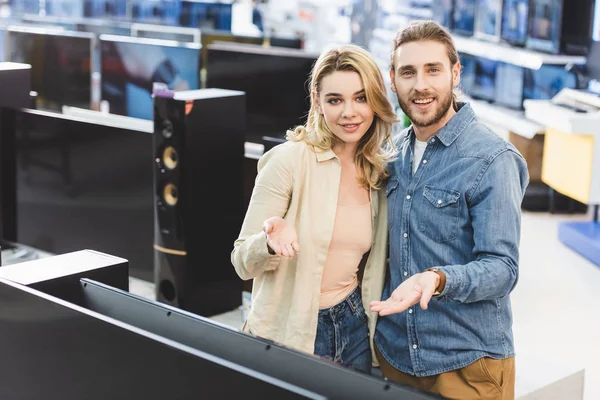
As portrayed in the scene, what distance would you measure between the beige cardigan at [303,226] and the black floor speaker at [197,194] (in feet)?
5.25

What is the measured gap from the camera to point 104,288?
160cm

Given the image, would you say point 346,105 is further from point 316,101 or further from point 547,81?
point 547,81

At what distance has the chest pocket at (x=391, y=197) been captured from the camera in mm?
1989

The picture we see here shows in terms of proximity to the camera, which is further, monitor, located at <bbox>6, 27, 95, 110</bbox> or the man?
monitor, located at <bbox>6, 27, 95, 110</bbox>

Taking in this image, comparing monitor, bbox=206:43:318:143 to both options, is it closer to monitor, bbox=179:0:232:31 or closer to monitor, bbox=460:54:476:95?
monitor, bbox=460:54:476:95

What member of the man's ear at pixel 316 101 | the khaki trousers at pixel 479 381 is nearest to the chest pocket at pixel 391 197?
the man's ear at pixel 316 101

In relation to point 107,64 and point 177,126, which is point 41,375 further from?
point 107,64

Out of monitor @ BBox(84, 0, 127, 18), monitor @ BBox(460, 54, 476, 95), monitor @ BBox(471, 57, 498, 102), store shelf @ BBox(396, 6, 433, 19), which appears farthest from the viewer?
monitor @ BBox(84, 0, 127, 18)

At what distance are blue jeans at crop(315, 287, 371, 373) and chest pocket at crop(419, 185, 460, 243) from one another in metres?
0.26

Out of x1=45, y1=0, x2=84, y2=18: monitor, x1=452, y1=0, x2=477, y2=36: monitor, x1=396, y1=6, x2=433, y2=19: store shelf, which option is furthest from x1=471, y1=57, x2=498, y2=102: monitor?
x1=45, y1=0, x2=84, y2=18: monitor

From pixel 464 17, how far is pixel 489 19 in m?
0.71

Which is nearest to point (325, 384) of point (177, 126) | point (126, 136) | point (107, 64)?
point (177, 126)

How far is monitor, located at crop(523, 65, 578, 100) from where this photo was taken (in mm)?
6859

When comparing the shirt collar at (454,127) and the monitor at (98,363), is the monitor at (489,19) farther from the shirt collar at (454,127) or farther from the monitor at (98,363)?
the monitor at (98,363)
